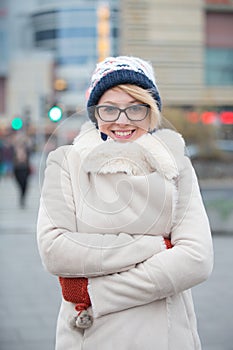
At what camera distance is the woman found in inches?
80.3

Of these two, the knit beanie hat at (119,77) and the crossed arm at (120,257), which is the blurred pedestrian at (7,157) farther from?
the crossed arm at (120,257)

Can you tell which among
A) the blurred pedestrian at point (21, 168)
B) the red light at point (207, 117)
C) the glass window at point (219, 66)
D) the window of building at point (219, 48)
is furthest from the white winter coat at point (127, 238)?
the glass window at point (219, 66)

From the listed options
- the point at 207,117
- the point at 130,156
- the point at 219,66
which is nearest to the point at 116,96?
the point at 130,156

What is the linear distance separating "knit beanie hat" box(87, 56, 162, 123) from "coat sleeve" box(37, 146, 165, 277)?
0.96ft

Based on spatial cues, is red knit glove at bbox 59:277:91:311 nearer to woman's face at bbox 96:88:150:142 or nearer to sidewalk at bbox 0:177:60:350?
woman's face at bbox 96:88:150:142

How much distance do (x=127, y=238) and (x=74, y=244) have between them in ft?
0.50

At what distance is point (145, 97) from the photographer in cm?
213

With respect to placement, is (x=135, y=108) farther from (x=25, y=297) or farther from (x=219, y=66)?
(x=219, y=66)

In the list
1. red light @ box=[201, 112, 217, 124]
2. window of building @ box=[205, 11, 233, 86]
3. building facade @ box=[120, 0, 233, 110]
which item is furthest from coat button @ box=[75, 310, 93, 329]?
window of building @ box=[205, 11, 233, 86]

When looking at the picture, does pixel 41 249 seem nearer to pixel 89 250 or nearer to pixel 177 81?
pixel 89 250

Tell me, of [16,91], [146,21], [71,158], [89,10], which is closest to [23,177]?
[71,158]

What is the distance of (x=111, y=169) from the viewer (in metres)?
2.05

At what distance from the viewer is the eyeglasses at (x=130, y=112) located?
2125mm

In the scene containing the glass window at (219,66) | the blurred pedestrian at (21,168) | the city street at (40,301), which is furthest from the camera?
the glass window at (219,66)
